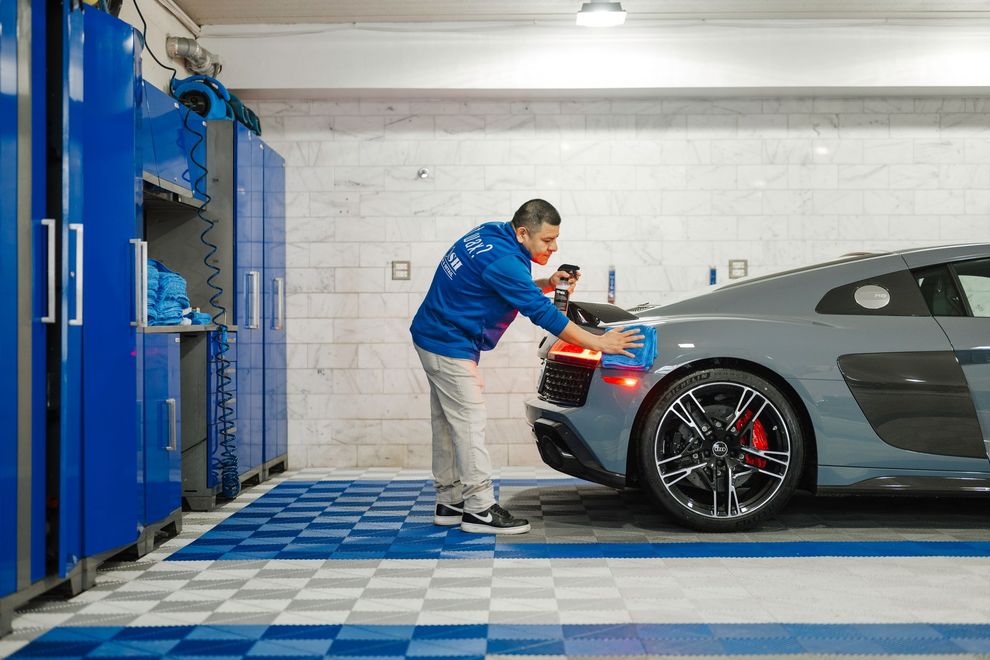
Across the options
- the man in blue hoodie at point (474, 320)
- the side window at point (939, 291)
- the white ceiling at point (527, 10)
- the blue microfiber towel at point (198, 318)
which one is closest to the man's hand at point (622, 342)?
the man in blue hoodie at point (474, 320)

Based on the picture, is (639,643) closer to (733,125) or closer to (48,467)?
(48,467)

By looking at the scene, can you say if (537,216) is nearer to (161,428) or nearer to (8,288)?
(161,428)

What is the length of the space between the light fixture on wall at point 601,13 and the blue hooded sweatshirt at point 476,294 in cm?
229

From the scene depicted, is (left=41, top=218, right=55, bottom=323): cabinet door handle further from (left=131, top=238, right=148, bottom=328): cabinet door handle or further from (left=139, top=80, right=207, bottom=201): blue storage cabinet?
(left=139, top=80, right=207, bottom=201): blue storage cabinet

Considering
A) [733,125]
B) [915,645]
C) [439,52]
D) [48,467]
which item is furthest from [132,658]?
[733,125]

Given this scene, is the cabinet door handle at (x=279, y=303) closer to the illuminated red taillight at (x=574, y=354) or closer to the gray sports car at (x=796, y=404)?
the illuminated red taillight at (x=574, y=354)

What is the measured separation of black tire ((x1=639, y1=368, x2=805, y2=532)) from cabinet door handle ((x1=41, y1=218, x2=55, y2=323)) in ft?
8.20

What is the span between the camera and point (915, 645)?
292 cm

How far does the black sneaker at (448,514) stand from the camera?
493 centimetres

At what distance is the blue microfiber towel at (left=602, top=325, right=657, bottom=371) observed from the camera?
4.41 m

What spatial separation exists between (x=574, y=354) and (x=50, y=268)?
90.9 inches

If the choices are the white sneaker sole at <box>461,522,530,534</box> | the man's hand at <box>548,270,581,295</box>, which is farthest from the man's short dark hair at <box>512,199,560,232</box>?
the white sneaker sole at <box>461,522,530,534</box>

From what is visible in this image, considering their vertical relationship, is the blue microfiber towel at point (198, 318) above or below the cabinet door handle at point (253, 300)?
below

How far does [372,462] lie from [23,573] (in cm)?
440
